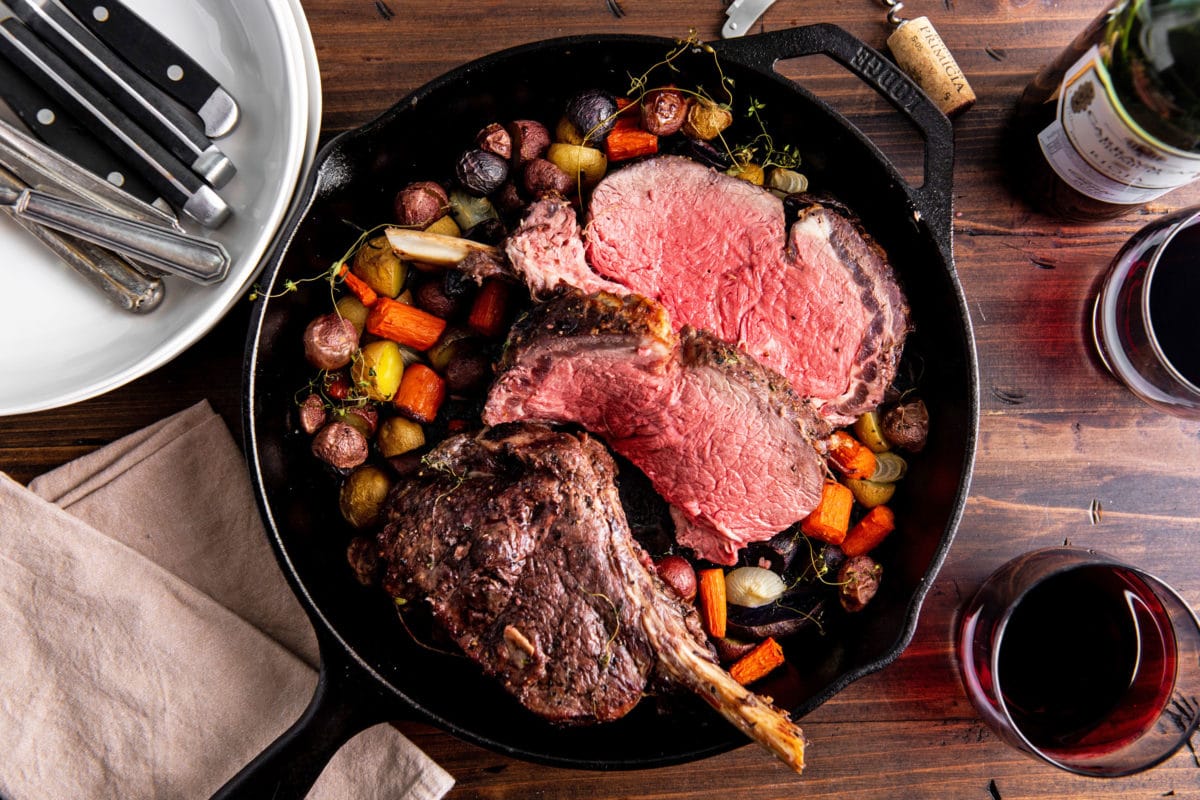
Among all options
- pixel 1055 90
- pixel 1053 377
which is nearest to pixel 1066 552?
pixel 1053 377

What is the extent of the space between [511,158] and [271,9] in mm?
655

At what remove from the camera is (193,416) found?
7.32ft

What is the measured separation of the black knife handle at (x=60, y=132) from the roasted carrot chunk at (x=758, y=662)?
1.89m

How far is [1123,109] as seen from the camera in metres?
1.83

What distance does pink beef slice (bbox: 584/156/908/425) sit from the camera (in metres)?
2.09

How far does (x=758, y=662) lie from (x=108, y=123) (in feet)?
6.80

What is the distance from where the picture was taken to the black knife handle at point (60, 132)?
202 cm

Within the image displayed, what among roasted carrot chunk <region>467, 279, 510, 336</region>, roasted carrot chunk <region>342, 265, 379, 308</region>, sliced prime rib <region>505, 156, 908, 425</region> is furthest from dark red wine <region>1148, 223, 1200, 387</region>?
roasted carrot chunk <region>342, 265, 379, 308</region>

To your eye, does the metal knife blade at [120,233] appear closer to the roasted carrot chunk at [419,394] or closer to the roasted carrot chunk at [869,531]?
the roasted carrot chunk at [419,394]

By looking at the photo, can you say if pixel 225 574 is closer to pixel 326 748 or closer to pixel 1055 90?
pixel 326 748

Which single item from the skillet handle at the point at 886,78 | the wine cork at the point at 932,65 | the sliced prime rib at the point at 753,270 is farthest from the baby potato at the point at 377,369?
the wine cork at the point at 932,65

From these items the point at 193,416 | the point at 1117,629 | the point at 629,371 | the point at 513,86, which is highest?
the point at 513,86

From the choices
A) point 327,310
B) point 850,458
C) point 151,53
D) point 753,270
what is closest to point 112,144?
point 151,53

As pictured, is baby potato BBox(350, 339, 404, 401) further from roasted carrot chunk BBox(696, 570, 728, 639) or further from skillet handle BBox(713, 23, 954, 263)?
skillet handle BBox(713, 23, 954, 263)
